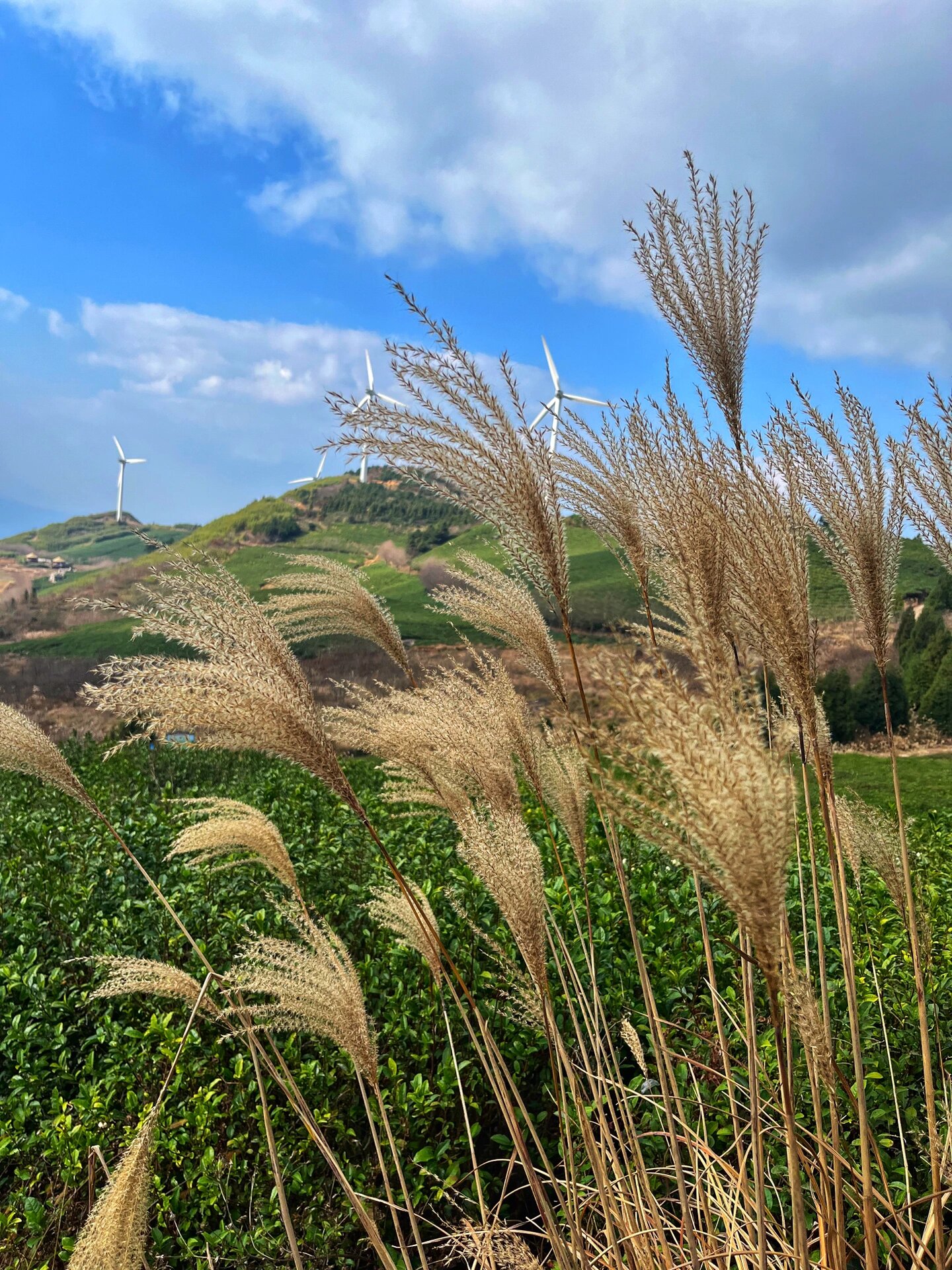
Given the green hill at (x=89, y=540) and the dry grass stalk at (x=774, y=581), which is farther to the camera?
the green hill at (x=89, y=540)

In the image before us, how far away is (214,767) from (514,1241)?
390 inches

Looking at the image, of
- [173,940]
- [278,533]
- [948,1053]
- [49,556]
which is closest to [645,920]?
[948,1053]

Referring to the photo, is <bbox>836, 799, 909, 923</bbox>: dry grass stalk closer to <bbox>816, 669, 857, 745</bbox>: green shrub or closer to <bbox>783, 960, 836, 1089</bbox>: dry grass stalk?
<bbox>783, 960, 836, 1089</bbox>: dry grass stalk

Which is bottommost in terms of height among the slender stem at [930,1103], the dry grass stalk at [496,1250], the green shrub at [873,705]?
the green shrub at [873,705]

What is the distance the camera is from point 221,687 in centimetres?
162

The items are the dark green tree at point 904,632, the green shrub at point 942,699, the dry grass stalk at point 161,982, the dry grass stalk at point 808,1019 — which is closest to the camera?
the dry grass stalk at point 808,1019

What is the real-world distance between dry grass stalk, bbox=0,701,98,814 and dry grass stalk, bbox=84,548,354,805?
0.79 metres

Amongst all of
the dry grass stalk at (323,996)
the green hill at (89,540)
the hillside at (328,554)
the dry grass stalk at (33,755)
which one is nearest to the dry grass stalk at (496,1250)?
the dry grass stalk at (323,996)

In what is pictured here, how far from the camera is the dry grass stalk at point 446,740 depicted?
83.0 inches

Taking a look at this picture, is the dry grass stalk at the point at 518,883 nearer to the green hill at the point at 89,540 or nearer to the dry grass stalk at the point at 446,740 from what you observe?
the dry grass stalk at the point at 446,740

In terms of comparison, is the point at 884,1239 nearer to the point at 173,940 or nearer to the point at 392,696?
the point at 392,696

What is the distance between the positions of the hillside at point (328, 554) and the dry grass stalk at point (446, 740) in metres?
0.56

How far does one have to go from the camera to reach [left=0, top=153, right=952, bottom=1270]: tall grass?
118cm

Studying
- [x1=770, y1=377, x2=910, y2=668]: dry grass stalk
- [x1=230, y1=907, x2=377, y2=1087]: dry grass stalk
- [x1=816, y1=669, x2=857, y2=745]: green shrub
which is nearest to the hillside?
Result: [x1=770, y1=377, x2=910, y2=668]: dry grass stalk
